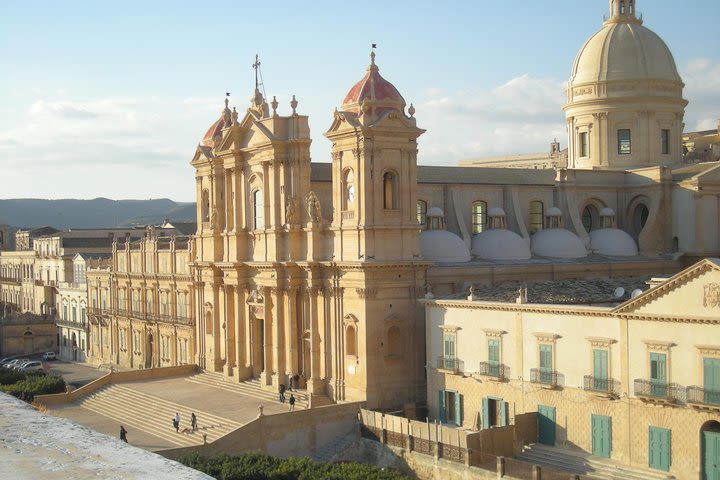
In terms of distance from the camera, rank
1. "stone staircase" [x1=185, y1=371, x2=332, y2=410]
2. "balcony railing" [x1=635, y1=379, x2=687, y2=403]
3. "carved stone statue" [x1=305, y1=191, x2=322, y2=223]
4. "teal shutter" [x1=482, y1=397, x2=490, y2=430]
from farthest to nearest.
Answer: "carved stone statue" [x1=305, y1=191, x2=322, y2=223] → "stone staircase" [x1=185, y1=371, x2=332, y2=410] → "teal shutter" [x1=482, y1=397, x2=490, y2=430] → "balcony railing" [x1=635, y1=379, x2=687, y2=403]

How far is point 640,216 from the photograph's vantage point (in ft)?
186

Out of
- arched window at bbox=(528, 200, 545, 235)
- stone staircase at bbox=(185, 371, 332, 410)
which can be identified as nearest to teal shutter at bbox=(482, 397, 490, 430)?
stone staircase at bbox=(185, 371, 332, 410)

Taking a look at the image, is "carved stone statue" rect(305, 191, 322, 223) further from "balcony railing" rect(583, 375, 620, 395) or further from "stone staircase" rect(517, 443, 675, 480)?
"balcony railing" rect(583, 375, 620, 395)

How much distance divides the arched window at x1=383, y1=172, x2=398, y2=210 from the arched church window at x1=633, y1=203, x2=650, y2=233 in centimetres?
1898

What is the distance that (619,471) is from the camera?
32.9 metres

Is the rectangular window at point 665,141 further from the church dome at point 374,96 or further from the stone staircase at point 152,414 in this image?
the stone staircase at point 152,414

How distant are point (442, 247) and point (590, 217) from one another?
44.1 feet

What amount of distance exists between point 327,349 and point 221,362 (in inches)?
474

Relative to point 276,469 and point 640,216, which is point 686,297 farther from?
A: point 640,216

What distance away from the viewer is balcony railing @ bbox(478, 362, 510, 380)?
3803 centimetres

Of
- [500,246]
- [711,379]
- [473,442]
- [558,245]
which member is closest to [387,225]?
[500,246]

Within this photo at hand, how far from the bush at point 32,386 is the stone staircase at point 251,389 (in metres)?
7.06

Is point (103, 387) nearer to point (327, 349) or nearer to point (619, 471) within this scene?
point (327, 349)

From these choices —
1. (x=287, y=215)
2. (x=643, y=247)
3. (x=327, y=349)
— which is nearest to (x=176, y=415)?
(x=327, y=349)
